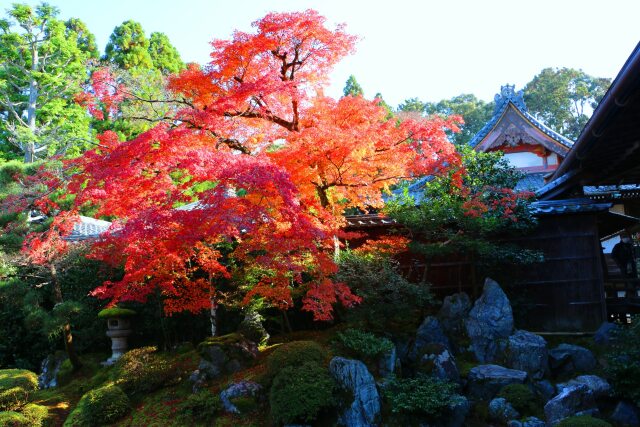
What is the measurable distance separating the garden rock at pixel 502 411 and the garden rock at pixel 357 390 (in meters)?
1.80

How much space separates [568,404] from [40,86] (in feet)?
80.8

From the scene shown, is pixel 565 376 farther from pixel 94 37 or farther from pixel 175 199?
pixel 94 37

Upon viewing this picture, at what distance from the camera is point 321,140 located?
28.6 feet

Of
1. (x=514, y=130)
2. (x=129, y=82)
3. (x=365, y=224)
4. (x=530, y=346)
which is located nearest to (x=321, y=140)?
(x=365, y=224)

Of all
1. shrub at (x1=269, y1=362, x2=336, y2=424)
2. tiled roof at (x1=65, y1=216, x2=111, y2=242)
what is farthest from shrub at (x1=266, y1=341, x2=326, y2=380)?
tiled roof at (x1=65, y1=216, x2=111, y2=242)

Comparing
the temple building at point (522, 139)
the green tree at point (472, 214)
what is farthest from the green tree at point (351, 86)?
the green tree at point (472, 214)

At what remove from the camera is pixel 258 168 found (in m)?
7.71

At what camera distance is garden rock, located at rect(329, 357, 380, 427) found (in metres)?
7.28

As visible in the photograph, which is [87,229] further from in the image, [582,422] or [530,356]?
[582,422]

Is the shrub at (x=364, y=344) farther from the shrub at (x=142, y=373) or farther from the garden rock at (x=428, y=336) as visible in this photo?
the shrub at (x=142, y=373)

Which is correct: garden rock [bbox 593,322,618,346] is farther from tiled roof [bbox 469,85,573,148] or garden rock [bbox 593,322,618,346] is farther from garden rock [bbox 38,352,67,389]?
garden rock [bbox 38,352,67,389]

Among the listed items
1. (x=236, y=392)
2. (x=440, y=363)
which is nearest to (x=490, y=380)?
(x=440, y=363)

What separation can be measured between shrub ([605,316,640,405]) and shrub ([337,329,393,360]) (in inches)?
134

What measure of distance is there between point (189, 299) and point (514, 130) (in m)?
13.8
